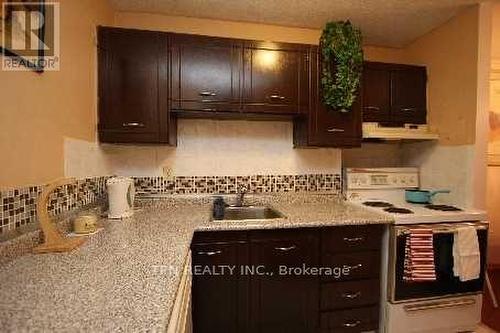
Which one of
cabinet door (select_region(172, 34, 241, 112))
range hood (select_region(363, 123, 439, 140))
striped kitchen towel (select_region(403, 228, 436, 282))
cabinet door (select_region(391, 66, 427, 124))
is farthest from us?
cabinet door (select_region(391, 66, 427, 124))

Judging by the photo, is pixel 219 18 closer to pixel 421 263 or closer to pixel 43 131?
pixel 43 131

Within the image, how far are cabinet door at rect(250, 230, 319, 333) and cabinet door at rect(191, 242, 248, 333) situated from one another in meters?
0.08

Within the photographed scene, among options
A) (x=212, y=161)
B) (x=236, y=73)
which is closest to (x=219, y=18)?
(x=236, y=73)

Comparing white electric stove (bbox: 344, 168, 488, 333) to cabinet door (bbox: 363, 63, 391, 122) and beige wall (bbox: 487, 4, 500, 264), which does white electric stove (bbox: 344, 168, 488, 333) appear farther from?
beige wall (bbox: 487, 4, 500, 264)

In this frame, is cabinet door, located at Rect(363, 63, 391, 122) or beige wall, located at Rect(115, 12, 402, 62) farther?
cabinet door, located at Rect(363, 63, 391, 122)

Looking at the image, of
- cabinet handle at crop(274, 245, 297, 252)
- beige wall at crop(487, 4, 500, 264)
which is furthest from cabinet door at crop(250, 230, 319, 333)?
beige wall at crop(487, 4, 500, 264)

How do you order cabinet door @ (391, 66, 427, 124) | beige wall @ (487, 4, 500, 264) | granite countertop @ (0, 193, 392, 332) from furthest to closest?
beige wall @ (487, 4, 500, 264) → cabinet door @ (391, 66, 427, 124) → granite countertop @ (0, 193, 392, 332)

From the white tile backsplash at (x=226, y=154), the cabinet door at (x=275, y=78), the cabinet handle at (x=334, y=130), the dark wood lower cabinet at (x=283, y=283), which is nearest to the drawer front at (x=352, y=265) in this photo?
the dark wood lower cabinet at (x=283, y=283)

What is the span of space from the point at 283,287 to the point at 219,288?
1.32ft

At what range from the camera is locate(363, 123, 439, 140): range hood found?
7.01ft

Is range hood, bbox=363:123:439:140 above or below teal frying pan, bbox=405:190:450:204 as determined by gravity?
above

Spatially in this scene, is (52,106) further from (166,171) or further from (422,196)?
(422,196)

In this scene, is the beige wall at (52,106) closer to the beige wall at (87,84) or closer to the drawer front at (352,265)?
the beige wall at (87,84)

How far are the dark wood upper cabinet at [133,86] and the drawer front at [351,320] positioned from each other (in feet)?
5.30
